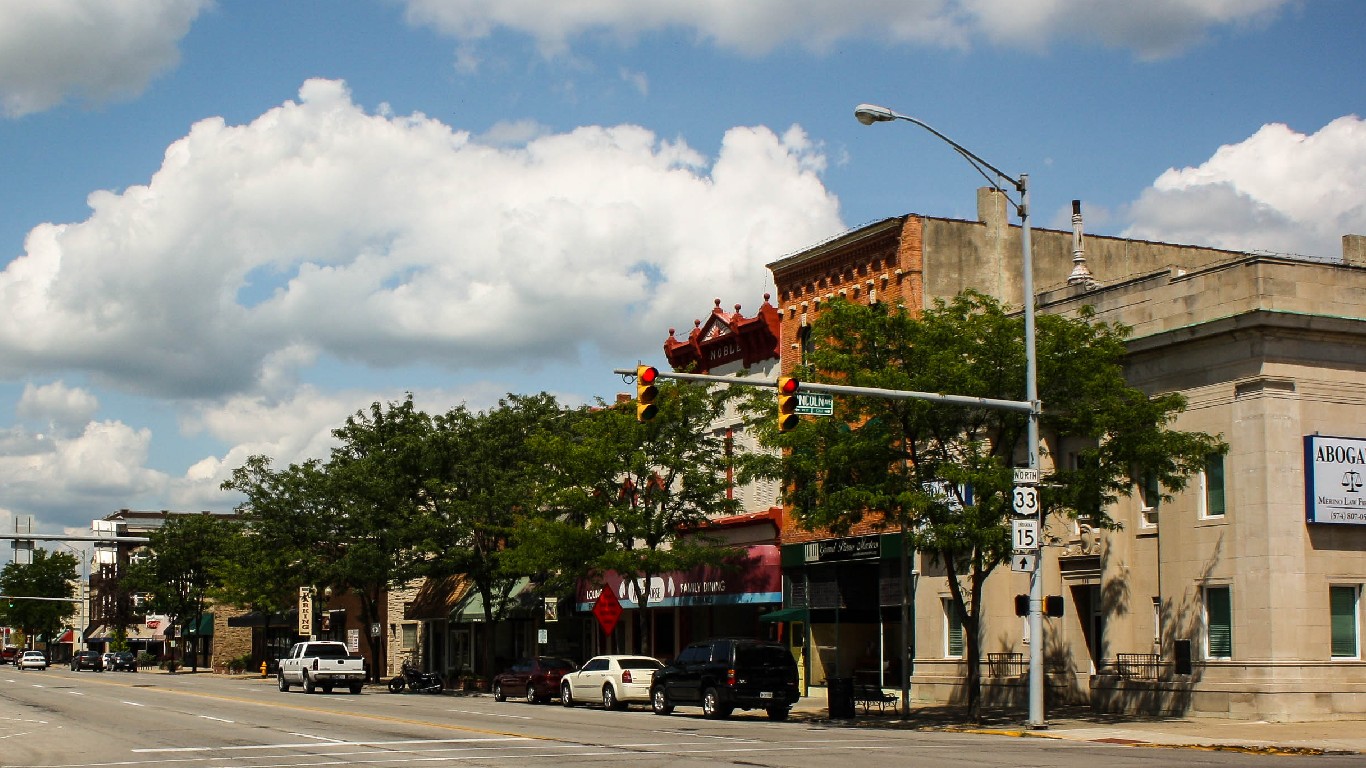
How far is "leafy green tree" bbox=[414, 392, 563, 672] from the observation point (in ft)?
172

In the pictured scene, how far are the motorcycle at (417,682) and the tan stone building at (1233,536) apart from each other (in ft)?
83.0

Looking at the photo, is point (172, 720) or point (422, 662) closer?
point (172, 720)

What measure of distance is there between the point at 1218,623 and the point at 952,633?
376 inches

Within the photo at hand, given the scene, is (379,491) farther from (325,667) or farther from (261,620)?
(261,620)

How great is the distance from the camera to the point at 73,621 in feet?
538

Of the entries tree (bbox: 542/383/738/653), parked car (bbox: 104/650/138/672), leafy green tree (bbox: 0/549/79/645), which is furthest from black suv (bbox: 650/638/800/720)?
leafy green tree (bbox: 0/549/79/645)

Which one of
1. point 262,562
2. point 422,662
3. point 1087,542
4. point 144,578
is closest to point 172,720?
point 1087,542

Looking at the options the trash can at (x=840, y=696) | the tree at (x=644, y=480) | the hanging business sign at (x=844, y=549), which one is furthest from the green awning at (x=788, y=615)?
the trash can at (x=840, y=696)

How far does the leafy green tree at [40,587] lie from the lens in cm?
14175

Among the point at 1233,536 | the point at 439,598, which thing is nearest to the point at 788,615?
the point at 1233,536

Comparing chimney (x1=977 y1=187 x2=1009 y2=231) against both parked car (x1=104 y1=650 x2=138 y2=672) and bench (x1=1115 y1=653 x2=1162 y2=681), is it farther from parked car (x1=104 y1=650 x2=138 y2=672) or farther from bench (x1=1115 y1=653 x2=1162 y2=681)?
parked car (x1=104 y1=650 x2=138 y2=672)

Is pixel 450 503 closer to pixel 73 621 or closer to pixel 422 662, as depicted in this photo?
pixel 422 662

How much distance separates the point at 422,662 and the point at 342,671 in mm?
18297

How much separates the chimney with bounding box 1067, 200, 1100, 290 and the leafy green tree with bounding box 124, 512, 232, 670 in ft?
203
